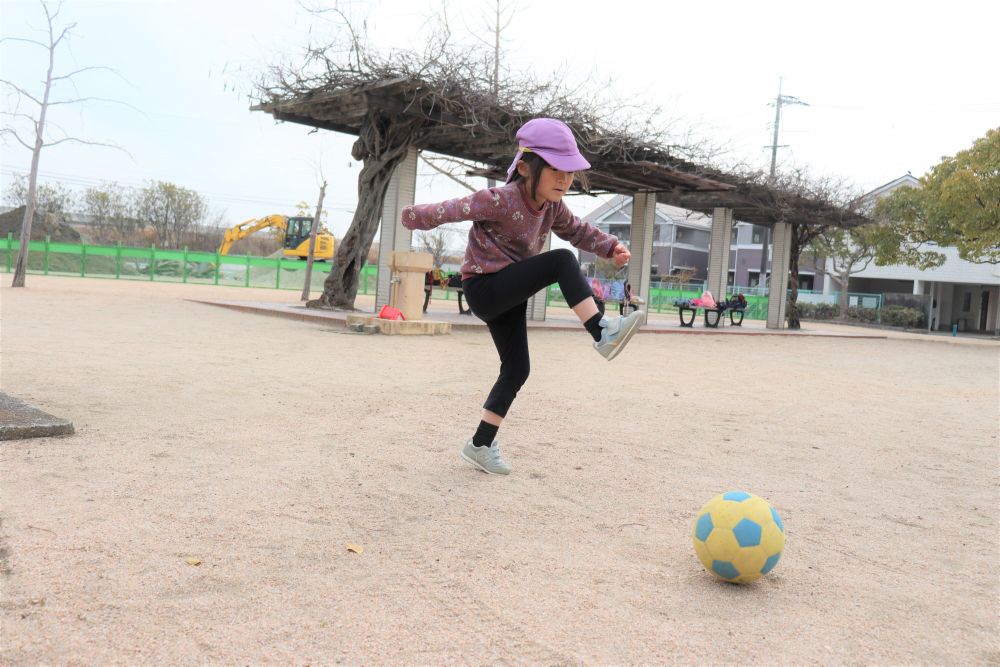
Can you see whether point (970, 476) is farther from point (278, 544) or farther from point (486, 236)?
point (278, 544)

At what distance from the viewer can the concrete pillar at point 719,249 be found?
22719mm

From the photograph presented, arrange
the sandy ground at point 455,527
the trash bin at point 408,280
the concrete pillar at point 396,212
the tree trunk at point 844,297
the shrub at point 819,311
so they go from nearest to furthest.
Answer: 1. the sandy ground at point 455,527
2. the trash bin at point 408,280
3. the concrete pillar at point 396,212
4. the tree trunk at point 844,297
5. the shrub at point 819,311

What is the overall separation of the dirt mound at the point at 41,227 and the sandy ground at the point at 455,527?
121ft

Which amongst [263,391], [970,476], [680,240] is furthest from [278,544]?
[680,240]

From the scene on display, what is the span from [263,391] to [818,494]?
4.05 metres

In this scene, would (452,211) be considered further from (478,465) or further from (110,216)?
(110,216)

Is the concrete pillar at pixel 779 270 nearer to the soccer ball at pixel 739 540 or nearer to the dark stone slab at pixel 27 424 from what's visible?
the soccer ball at pixel 739 540

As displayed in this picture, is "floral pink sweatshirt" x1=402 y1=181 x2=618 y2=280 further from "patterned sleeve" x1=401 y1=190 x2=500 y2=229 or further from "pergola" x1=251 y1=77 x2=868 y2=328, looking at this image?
"pergola" x1=251 y1=77 x2=868 y2=328

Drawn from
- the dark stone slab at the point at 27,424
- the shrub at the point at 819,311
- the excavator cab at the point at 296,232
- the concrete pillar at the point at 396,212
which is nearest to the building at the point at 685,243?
the shrub at the point at 819,311

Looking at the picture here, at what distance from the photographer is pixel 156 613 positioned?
208 centimetres

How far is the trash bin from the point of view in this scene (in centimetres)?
1262

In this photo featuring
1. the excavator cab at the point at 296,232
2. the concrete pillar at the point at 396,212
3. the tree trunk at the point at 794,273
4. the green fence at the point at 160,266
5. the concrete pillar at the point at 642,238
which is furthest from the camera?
the excavator cab at the point at 296,232

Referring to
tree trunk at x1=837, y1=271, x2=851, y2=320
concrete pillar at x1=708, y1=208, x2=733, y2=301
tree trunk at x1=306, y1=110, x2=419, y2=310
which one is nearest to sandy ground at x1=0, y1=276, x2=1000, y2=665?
tree trunk at x1=306, y1=110, x2=419, y2=310

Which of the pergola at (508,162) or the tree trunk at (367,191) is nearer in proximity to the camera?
the pergola at (508,162)
